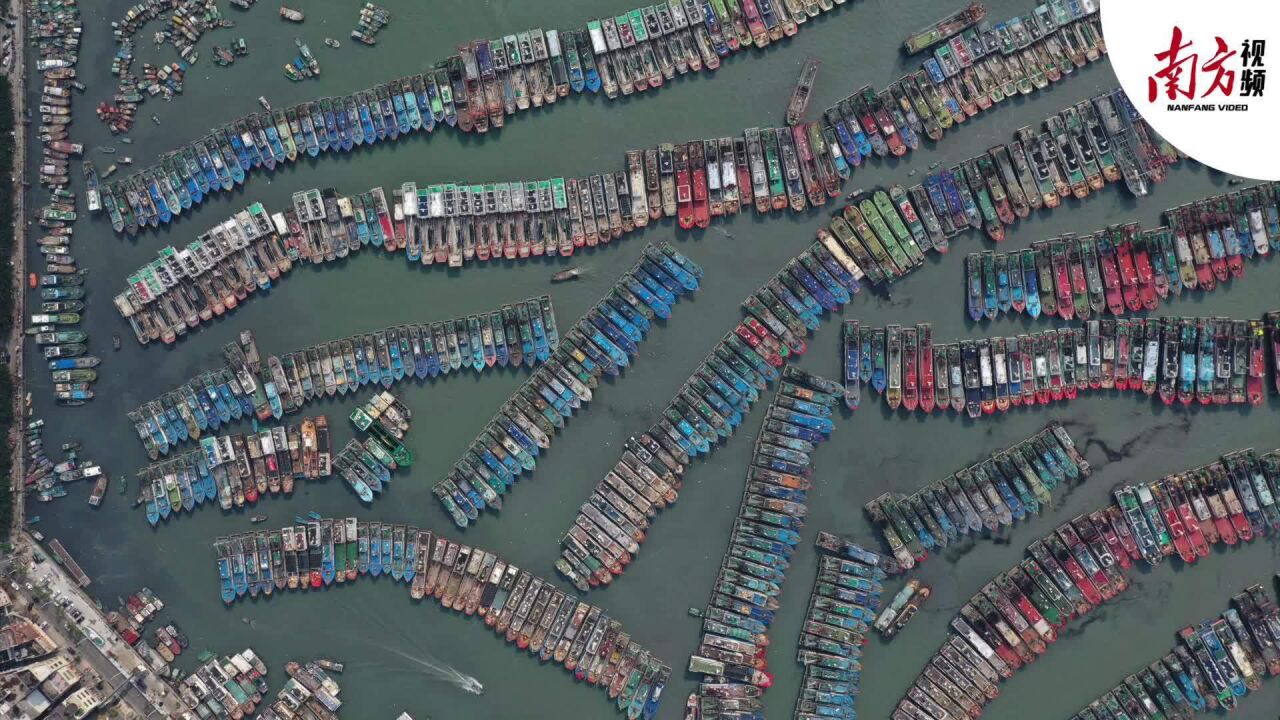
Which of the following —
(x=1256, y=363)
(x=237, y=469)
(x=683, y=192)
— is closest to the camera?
(x=1256, y=363)

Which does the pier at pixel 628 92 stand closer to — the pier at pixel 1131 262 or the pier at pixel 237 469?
the pier at pixel 1131 262

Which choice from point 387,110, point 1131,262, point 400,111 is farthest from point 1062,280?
point 387,110

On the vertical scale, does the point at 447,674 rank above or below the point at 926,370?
below

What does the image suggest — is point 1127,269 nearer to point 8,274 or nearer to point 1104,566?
point 1104,566

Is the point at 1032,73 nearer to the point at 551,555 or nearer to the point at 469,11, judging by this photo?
the point at 469,11

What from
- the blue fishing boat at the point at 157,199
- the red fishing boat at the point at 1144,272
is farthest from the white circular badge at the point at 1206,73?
the blue fishing boat at the point at 157,199

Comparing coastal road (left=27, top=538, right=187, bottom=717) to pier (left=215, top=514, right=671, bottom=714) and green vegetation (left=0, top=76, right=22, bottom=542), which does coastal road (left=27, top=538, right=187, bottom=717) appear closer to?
green vegetation (left=0, top=76, right=22, bottom=542)
